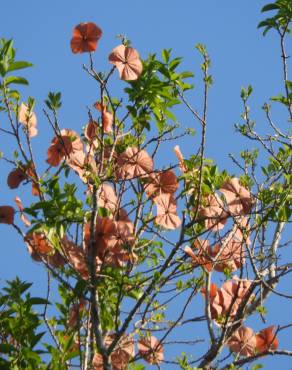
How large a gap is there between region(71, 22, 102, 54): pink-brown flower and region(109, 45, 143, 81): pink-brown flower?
13cm

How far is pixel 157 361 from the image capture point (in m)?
3.62

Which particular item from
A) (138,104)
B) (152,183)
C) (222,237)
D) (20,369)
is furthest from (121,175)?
(20,369)

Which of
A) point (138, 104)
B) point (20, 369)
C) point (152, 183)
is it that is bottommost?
point (20, 369)

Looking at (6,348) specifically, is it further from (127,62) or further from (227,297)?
(127,62)

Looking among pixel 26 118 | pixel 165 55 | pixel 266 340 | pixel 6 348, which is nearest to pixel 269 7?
pixel 165 55

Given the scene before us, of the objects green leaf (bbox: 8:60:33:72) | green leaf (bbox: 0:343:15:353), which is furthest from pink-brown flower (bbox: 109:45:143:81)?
green leaf (bbox: 0:343:15:353)

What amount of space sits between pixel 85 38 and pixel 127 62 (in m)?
0.28

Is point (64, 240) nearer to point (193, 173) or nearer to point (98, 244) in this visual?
point (98, 244)

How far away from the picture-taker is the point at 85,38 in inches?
146

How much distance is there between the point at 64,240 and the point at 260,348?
1.49m

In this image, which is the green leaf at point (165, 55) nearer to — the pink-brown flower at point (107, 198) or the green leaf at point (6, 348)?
the pink-brown flower at point (107, 198)

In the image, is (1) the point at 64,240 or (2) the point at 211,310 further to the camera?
(2) the point at 211,310

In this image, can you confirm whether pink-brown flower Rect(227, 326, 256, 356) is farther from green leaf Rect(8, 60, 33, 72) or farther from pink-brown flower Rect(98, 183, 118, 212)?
green leaf Rect(8, 60, 33, 72)

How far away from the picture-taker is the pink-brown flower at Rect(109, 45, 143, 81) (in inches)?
144
